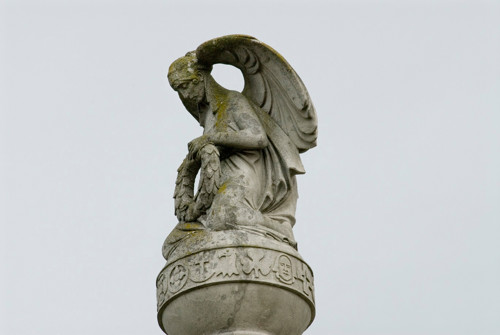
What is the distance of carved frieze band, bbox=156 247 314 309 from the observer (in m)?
8.84

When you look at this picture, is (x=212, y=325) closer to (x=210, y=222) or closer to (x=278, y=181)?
(x=210, y=222)

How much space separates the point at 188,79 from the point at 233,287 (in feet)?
8.36

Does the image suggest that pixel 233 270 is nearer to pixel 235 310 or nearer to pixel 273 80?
pixel 235 310

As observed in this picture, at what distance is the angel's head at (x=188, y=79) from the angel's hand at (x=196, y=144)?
625 mm

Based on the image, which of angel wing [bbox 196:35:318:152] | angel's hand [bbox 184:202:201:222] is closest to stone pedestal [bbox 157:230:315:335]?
angel's hand [bbox 184:202:201:222]

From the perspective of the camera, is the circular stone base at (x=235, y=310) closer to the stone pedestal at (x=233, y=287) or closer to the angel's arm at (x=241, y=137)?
the stone pedestal at (x=233, y=287)

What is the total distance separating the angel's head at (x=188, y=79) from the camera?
1038 centimetres

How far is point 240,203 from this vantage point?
31.0 ft

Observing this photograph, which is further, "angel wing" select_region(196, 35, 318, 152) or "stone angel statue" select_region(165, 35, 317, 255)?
"angel wing" select_region(196, 35, 318, 152)

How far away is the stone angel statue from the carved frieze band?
0.32 m

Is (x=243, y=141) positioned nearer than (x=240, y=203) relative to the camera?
No

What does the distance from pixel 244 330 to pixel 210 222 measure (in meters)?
1.08

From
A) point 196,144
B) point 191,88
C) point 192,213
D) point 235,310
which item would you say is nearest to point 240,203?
point 192,213

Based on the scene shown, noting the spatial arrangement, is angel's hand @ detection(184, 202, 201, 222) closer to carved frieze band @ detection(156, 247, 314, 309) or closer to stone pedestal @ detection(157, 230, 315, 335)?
stone pedestal @ detection(157, 230, 315, 335)
